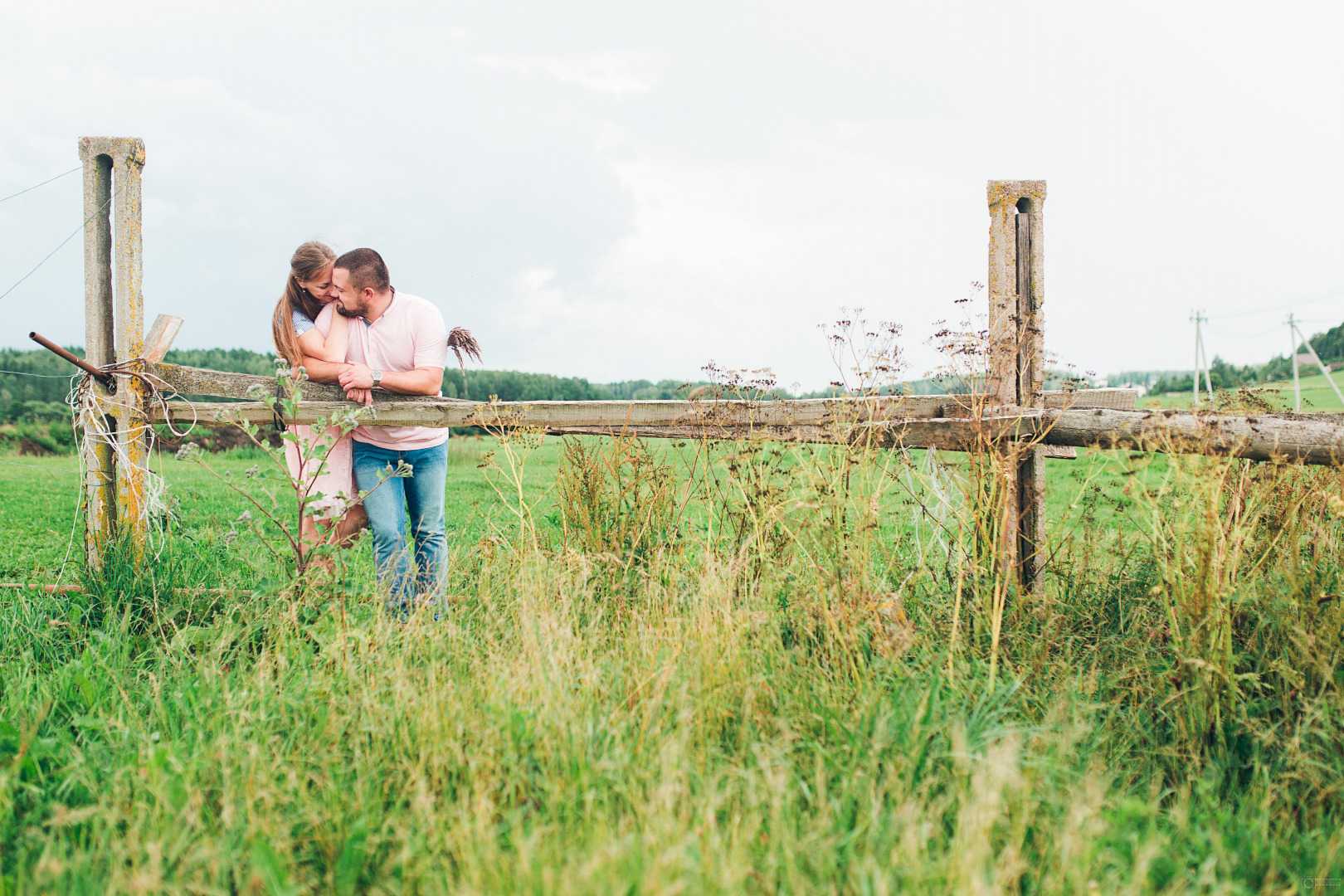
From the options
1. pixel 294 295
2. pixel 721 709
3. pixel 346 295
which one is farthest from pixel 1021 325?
pixel 294 295

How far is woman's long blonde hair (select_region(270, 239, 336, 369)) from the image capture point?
397cm

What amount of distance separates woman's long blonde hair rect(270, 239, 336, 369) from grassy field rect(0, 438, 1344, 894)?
51.2 inches

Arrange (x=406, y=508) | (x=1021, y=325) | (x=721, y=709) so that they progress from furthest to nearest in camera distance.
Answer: (x=406, y=508) < (x=1021, y=325) < (x=721, y=709)

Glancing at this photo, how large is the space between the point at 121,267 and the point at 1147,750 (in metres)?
5.96

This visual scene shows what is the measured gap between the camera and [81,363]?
4.11m

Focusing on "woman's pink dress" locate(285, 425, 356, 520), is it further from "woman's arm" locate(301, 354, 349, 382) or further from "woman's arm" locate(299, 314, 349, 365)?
"woman's arm" locate(299, 314, 349, 365)

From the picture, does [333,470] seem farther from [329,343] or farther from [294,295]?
[294,295]

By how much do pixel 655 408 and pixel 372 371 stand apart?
167 cm

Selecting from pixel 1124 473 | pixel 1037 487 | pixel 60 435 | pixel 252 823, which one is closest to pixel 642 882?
pixel 252 823

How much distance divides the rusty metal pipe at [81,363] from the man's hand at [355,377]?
1.48 metres

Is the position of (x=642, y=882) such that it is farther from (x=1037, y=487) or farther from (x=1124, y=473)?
(x=1037, y=487)

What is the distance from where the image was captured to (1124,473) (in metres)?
3.16

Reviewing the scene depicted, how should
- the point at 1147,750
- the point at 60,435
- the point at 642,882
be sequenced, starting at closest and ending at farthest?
the point at 642,882, the point at 1147,750, the point at 60,435

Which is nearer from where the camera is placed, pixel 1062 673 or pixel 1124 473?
pixel 1062 673
